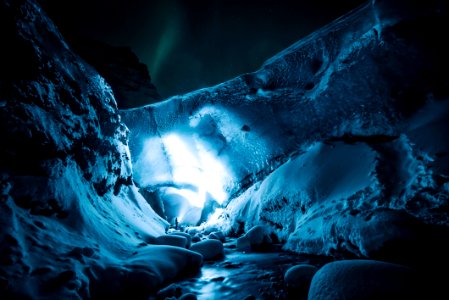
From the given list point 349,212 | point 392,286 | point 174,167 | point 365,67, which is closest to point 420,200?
point 349,212

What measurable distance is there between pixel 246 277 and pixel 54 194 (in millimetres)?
2278

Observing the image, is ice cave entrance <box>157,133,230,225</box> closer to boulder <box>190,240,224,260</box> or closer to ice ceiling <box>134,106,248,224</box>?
ice ceiling <box>134,106,248,224</box>

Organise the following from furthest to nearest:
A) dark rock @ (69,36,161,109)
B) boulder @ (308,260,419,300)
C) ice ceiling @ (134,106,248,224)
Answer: dark rock @ (69,36,161,109) < ice ceiling @ (134,106,248,224) < boulder @ (308,260,419,300)

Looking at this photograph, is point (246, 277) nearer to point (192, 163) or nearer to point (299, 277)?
point (299, 277)

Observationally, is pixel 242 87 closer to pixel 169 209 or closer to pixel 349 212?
pixel 349 212

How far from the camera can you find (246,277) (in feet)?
8.90

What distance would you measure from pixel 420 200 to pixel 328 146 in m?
2.28

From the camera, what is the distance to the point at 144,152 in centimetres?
984

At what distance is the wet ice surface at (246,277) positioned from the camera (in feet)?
7.27

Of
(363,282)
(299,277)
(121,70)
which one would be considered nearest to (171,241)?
(299,277)

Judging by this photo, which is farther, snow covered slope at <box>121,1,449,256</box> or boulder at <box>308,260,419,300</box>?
snow covered slope at <box>121,1,449,256</box>

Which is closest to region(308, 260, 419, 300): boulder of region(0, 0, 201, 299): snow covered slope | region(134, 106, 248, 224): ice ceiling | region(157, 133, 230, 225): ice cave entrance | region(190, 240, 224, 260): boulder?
region(0, 0, 201, 299): snow covered slope

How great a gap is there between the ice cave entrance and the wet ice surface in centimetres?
542

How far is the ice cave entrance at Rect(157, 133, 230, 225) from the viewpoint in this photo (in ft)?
30.5
